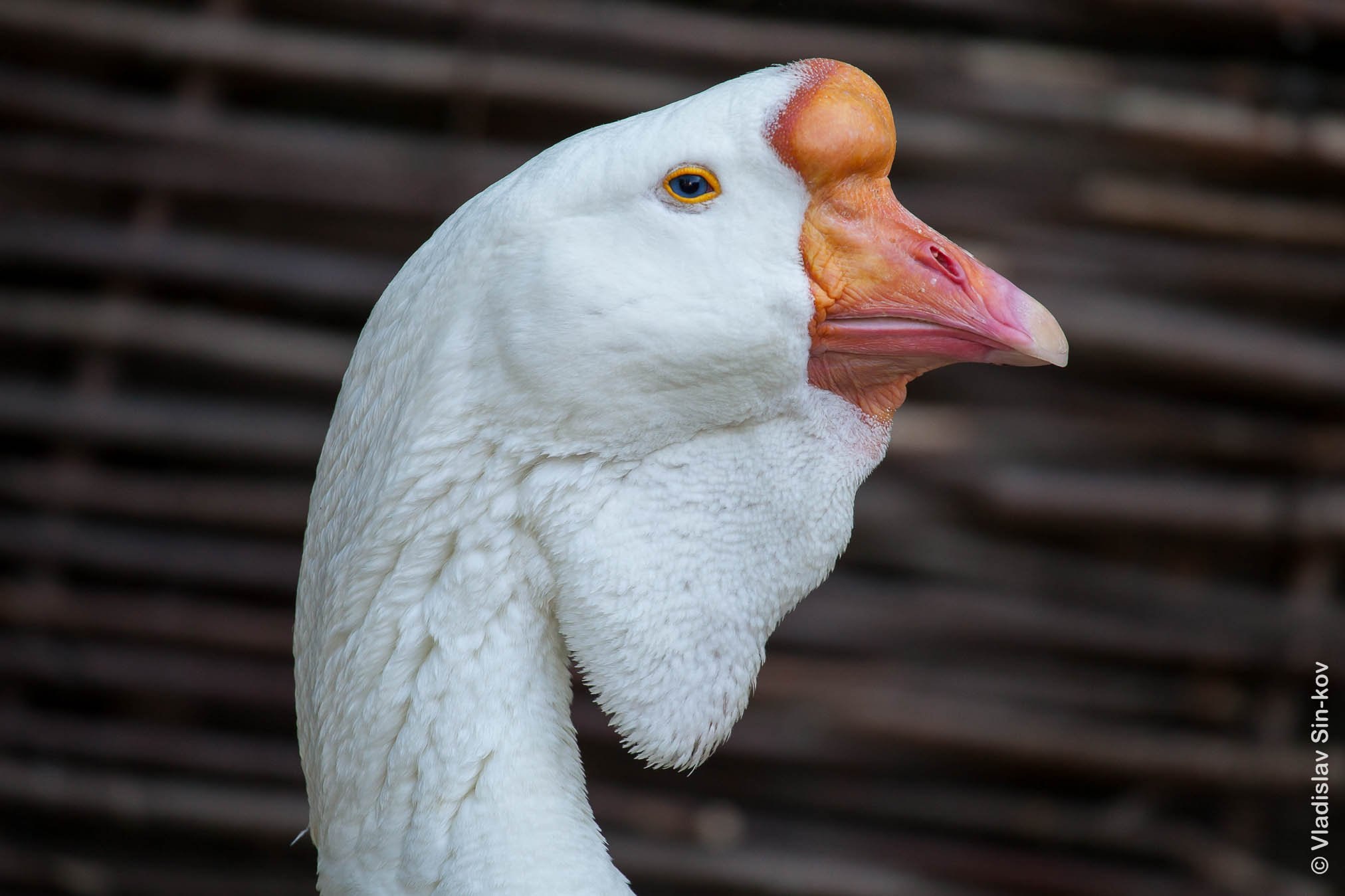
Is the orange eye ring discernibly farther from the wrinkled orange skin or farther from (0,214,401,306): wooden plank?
(0,214,401,306): wooden plank

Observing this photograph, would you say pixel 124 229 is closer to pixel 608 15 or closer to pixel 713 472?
pixel 608 15

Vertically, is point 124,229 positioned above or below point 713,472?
above

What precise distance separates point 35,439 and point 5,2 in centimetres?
98

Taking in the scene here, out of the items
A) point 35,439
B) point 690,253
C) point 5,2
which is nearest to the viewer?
point 690,253

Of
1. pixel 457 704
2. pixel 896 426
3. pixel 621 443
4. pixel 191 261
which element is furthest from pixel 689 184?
pixel 191 261

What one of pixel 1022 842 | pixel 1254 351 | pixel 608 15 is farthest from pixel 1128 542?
pixel 608 15

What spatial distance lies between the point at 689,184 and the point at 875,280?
209 mm

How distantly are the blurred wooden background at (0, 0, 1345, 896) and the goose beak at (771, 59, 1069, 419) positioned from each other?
1530 millimetres

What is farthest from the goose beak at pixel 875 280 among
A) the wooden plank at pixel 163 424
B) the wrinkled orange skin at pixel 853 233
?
the wooden plank at pixel 163 424

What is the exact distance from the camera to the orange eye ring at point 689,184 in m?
1.17

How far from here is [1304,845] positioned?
2891mm

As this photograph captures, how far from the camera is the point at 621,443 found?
119 centimetres

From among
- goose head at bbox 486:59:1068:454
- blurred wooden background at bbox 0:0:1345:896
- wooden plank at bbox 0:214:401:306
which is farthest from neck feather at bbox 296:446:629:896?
wooden plank at bbox 0:214:401:306

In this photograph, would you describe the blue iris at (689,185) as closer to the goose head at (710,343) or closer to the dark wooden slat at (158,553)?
the goose head at (710,343)
